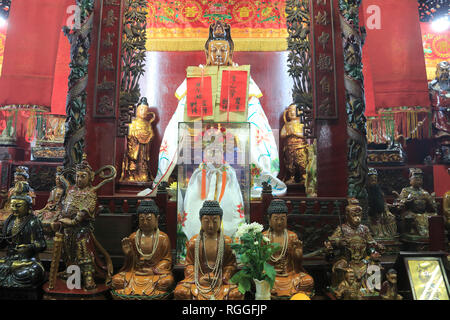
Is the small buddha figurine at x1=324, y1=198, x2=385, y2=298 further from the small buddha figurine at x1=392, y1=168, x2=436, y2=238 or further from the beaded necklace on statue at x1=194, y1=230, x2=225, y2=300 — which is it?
the small buddha figurine at x1=392, y1=168, x2=436, y2=238

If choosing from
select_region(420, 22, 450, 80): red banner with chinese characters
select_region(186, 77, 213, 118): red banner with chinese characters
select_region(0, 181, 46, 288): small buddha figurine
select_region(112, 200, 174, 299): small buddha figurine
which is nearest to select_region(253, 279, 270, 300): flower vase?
select_region(112, 200, 174, 299): small buddha figurine

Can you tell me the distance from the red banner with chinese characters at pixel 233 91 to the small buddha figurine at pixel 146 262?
2.33 m

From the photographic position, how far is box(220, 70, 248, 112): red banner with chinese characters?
509cm

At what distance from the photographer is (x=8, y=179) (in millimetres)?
5402

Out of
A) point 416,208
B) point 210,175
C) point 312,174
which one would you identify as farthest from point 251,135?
point 416,208

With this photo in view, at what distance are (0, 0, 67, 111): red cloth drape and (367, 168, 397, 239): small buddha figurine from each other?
15.3ft

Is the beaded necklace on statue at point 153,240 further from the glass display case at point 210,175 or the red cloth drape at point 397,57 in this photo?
the red cloth drape at point 397,57

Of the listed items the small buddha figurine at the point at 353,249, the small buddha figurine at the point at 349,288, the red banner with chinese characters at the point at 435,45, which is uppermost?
the red banner with chinese characters at the point at 435,45

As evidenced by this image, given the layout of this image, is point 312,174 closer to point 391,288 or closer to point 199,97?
point 199,97

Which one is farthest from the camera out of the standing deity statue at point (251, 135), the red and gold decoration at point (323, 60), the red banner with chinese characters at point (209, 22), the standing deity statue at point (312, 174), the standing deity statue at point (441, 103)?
the red banner with chinese characters at point (209, 22)

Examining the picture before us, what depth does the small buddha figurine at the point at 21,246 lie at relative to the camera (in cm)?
315

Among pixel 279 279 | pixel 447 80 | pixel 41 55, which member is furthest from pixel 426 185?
pixel 41 55

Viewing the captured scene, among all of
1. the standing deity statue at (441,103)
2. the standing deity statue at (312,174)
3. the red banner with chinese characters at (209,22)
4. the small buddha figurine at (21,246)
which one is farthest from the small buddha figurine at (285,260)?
the red banner with chinese characters at (209,22)

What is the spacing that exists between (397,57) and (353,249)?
11.5ft
